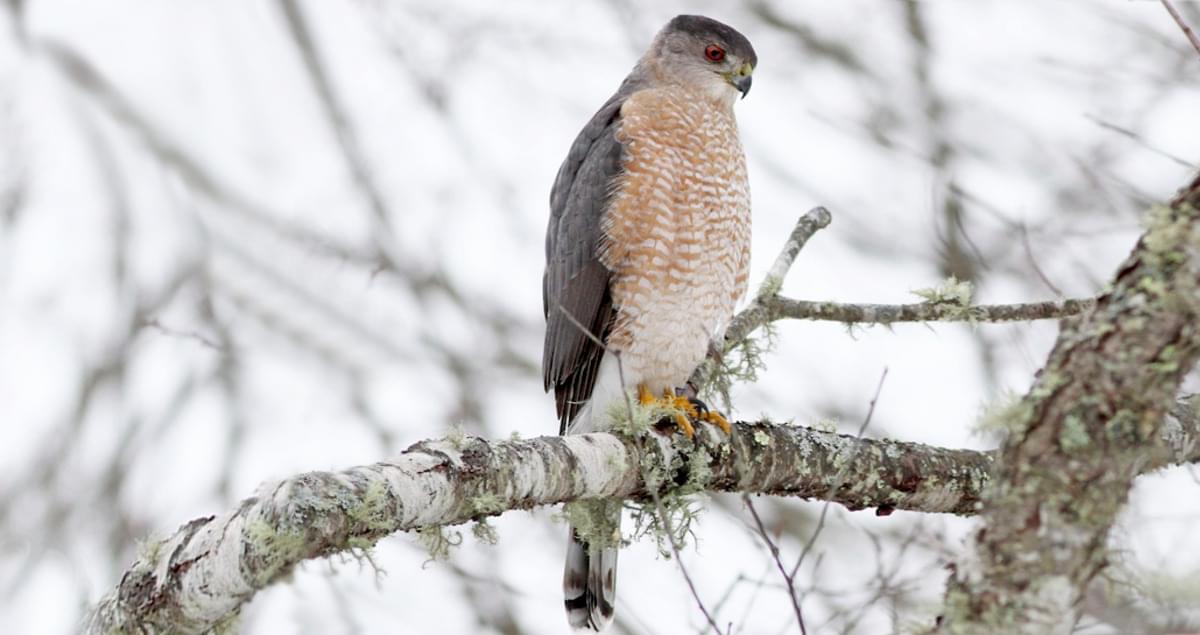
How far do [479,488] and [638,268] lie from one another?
1.98 meters

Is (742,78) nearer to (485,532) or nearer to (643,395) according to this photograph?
(643,395)

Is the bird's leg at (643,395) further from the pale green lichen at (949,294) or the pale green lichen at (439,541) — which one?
the pale green lichen at (439,541)

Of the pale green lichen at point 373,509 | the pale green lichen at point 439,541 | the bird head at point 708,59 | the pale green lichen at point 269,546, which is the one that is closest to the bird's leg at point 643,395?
the bird head at point 708,59

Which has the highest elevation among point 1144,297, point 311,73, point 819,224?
point 311,73

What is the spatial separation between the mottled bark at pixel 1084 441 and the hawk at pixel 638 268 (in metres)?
2.60

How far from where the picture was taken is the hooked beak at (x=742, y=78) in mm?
5672

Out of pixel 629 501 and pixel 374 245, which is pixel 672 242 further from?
pixel 374 245

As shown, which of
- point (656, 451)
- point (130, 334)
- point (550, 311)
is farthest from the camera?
point (130, 334)

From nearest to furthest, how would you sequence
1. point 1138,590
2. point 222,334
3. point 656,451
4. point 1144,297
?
point 1144,297 < point 1138,590 < point 656,451 < point 222,334

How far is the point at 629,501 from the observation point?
13.3 ft

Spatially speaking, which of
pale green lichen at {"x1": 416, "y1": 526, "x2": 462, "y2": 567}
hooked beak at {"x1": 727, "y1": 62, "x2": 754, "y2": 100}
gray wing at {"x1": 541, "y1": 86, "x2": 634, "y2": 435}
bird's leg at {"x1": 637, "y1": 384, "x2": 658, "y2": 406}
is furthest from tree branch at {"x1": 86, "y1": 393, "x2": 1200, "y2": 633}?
hooked beak at {"x1": 727, "y1": 62, "x2": 754, "y2": 100}

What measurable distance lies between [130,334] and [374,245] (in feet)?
5.70

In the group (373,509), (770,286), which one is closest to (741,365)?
(770,286)

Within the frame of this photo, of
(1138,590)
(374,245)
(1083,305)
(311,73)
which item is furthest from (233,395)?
(1138,590)
